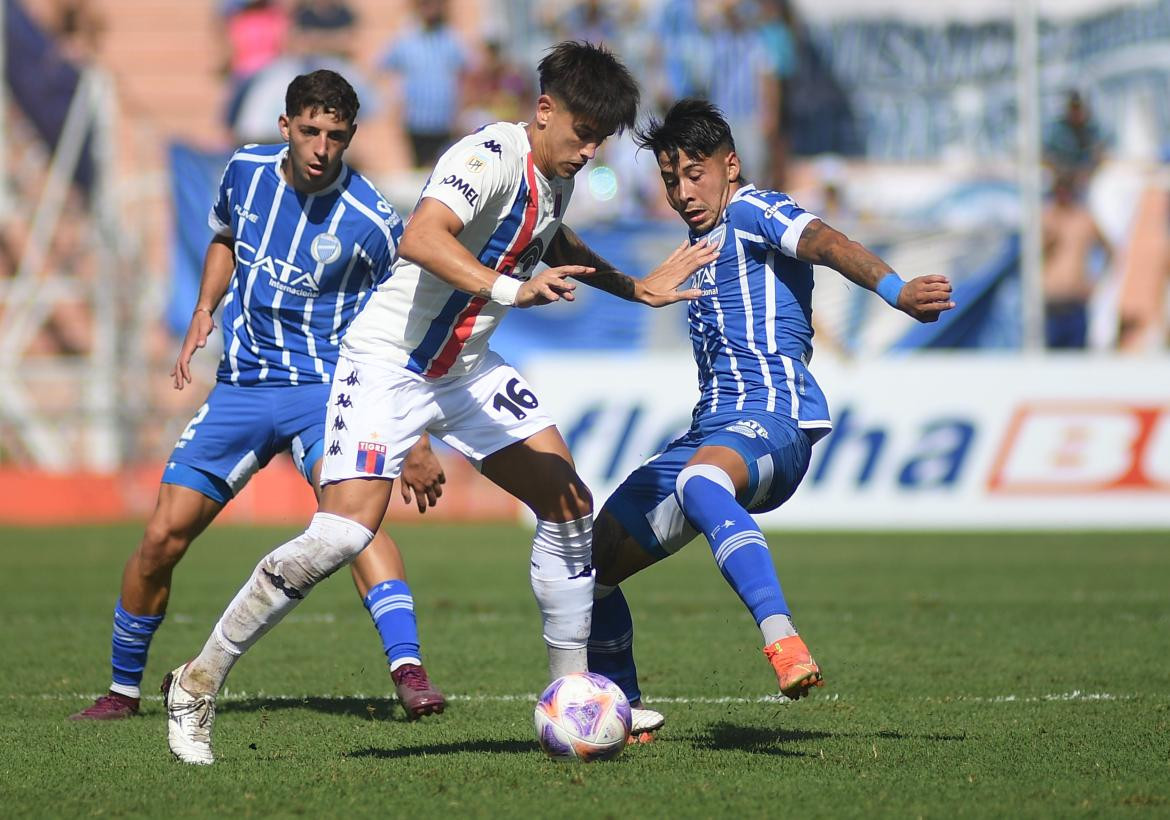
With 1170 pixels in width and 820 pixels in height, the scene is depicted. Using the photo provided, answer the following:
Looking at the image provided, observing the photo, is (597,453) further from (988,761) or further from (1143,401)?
(988,761)

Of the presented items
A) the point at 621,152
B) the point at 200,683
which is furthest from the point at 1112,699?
the point at 621,152

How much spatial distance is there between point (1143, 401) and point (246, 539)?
8741 millimetres

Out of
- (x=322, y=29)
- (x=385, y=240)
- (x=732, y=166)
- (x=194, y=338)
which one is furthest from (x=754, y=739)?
(x=322, y=29)

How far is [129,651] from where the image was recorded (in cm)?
636

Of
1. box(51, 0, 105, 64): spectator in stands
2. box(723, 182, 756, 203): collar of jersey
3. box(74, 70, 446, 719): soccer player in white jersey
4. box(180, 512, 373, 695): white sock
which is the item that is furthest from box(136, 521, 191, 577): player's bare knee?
box(51, 0, 105, 64): spectator in stands

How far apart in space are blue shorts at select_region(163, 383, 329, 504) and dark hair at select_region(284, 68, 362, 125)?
1.15 m

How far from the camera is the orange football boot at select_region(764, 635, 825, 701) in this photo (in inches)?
192

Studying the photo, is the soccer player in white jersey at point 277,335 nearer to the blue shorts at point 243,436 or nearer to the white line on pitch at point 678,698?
the blue shorts at point 243,436

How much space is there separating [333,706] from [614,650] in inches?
49.8

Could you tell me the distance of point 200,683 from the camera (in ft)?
17.1

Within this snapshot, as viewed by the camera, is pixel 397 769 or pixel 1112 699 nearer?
pixel 397 769

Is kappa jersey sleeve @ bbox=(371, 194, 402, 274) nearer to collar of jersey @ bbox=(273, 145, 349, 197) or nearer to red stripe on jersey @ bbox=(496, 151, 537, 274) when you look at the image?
collar of jersey @ bbox=(273, 145, 349, 197)

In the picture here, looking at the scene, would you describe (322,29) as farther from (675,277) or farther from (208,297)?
(675,277)

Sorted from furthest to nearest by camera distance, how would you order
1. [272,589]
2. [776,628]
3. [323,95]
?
1. [323,95]
2. [272,589]
3. [776,628]
